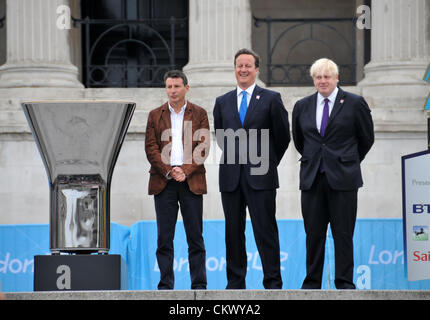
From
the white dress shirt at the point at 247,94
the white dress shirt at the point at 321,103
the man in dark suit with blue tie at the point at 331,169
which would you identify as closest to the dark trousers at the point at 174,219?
the white dress shirt at the point at 247,94

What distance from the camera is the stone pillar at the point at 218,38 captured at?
1456 cm

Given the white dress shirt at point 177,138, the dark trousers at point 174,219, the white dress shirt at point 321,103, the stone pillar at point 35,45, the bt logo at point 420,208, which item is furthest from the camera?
the stone pillar at point 35,45

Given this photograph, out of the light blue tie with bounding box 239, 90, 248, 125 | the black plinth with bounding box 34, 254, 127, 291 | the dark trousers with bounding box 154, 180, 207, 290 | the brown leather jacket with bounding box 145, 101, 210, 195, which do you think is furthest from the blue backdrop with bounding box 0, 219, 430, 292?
the black plinth with bounding box 34, 254, 127, 291

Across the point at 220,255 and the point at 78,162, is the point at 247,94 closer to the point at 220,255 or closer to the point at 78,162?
the point at 78,162

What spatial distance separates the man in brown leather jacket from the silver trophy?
0.62 meters

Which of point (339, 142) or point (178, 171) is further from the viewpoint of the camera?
point (178, 171)

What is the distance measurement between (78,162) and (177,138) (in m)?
1.01

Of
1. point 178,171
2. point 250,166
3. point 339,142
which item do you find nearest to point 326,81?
point 339,142

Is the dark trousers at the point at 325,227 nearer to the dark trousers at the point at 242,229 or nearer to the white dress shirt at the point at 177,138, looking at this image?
the dark trousers at the point at 242,229

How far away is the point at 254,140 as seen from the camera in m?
8.11

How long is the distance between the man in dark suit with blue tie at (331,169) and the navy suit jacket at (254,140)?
26 centimetres

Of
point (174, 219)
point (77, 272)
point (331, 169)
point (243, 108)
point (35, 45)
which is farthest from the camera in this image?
point (35, 45)
